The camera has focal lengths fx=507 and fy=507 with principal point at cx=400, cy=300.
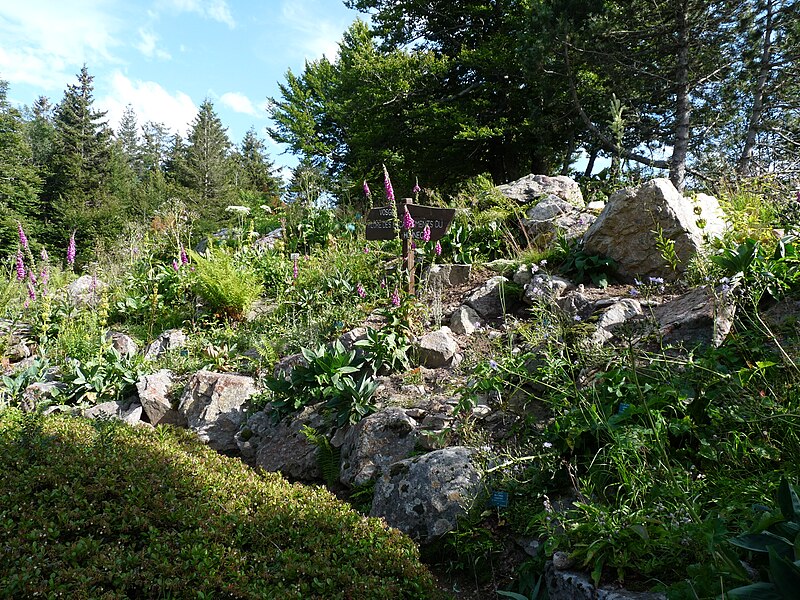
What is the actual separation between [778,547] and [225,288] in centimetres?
658

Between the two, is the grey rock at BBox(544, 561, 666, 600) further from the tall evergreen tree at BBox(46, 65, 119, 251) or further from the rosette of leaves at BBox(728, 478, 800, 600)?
the tall evergreen tree at BBox(46, 65, 119, 251)

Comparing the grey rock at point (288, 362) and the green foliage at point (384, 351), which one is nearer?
the green foliage at point (384, 351)

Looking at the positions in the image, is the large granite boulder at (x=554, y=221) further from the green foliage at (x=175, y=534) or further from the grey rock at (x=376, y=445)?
the green foliage at (x=175, y=534)

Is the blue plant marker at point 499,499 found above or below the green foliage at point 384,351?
below

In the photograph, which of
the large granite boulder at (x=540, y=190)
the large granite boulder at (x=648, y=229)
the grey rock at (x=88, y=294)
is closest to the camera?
the large granite boulder at (x=648, y=229)

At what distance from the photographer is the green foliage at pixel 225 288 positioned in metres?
6.98

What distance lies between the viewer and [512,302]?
5.50 m

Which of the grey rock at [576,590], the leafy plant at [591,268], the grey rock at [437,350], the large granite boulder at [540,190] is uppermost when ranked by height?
the large granite boulder at [540,190]

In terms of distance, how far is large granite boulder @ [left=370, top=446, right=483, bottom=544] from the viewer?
112 inches

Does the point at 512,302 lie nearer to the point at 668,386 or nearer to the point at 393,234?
the point at 393,234

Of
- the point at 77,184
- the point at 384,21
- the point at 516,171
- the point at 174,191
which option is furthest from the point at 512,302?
the point at 77,184

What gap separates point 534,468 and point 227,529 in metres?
1.65

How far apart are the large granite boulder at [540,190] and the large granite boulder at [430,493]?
5.62 metres

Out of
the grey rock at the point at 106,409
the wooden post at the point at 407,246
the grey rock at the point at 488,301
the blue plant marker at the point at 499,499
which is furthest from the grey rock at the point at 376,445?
the grey rock at the point at 106,409
